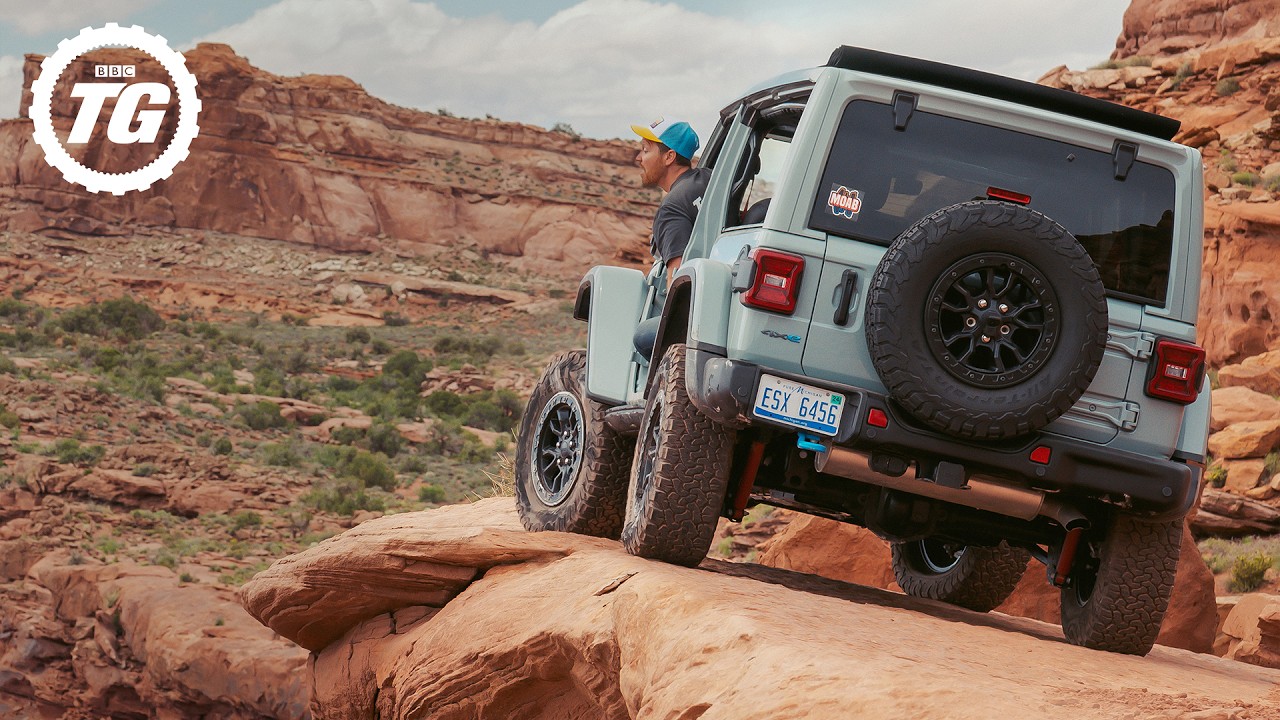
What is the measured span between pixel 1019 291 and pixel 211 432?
32.1 m

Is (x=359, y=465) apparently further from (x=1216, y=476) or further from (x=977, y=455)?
(x=977, y=455)

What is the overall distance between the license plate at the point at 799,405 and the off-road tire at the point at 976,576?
103 inches

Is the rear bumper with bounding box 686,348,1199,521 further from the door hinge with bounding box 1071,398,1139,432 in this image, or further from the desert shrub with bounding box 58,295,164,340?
the desert shrub with bounding box 58,295,164,340

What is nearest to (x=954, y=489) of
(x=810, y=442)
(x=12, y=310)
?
(x=810, y=442)

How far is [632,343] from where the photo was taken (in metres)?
6.75

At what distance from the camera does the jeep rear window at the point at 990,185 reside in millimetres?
4988

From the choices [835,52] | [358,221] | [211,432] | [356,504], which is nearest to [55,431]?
[211,432]

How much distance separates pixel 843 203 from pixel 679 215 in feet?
5.37

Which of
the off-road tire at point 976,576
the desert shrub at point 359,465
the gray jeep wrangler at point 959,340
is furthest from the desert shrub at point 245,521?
the gray jeep wrangler at point 959,340

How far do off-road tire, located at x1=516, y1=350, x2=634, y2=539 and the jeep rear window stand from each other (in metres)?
A: 2.17

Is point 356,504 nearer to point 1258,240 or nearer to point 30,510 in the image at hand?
point 30,510

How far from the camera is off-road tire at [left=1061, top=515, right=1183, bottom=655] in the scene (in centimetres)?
517

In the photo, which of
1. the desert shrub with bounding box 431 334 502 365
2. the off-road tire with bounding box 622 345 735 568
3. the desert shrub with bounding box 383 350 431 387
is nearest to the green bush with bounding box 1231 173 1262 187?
the off-road tire with bounding box 622 345 735 568

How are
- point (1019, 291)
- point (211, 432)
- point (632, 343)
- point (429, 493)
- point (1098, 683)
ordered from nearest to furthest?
point (1098, 683)
point (1019, 291)
point (632, 343)
point (429, 493)
point (211, 432)
